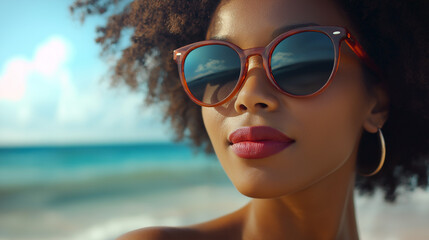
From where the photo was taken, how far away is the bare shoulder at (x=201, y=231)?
1374 mm

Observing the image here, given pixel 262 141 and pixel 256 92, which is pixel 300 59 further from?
pixel 262 141

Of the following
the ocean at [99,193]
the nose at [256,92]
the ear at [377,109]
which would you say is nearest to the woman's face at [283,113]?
the nose at [256,92]

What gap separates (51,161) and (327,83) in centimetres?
1835

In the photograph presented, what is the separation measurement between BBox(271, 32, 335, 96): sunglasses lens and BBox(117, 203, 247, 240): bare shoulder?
657mm

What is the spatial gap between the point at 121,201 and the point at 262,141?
818 cm

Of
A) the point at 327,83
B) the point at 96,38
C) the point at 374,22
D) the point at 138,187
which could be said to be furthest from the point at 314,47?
the point at 138,187

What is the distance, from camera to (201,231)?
1.50 m

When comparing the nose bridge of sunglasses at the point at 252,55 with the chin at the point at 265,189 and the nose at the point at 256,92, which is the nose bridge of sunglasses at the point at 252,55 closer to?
the nose at the point at 256,92

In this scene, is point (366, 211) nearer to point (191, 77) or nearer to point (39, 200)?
point (191, 77)

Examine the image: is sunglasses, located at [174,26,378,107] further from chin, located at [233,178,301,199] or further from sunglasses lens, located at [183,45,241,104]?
chin, located at [233,178,301,199]

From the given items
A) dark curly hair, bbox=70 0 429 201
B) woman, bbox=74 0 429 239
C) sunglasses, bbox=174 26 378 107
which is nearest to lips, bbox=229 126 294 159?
woman, bbox=74 0 429 239

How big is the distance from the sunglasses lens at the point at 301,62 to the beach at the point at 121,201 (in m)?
1.36

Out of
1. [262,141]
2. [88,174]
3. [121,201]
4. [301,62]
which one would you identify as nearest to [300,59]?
[301,62]

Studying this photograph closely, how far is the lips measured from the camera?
3.84 ft
